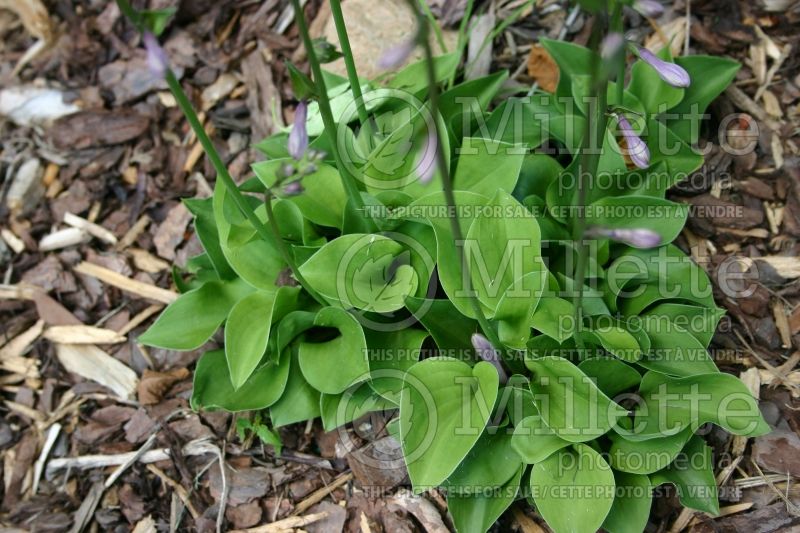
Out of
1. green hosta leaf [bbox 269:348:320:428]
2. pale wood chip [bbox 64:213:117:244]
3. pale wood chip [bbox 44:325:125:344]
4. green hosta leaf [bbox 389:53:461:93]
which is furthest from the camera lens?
pale wood chip [bbox 64:213:117:244]

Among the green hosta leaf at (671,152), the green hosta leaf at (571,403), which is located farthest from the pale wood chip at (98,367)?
the green hosta leaf at (671,152)

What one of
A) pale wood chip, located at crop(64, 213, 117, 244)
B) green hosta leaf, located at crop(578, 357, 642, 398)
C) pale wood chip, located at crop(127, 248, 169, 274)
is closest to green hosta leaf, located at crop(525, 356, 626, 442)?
green hosta leaf, located at crop(578, 357, 642, 398)

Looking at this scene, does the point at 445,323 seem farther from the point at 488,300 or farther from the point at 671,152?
the point at 671,152

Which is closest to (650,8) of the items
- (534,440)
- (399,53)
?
(399,53)

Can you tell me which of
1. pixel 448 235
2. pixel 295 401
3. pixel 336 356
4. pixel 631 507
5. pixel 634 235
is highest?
pixel 634 235

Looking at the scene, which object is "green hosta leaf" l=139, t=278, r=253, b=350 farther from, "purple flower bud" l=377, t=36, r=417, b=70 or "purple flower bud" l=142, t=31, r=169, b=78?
"purple flower bud" l=377, t=36, r=417, b=70

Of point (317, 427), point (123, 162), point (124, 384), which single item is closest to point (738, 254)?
point (317, 427)

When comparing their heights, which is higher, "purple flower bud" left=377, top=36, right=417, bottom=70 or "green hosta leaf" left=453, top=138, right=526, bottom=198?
"purple flower bud" left=377, top=36, right=417, bottom=70
